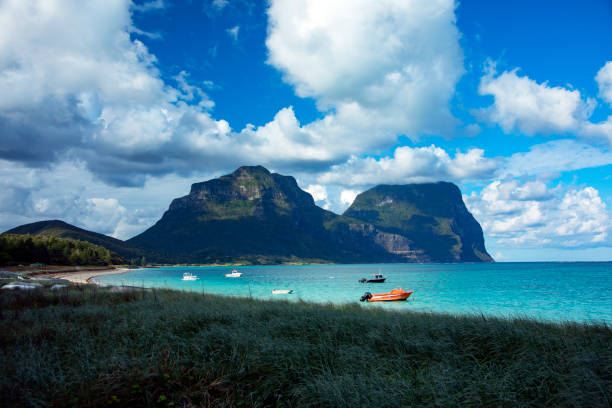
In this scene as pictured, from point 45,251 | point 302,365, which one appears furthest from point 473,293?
point 45,251

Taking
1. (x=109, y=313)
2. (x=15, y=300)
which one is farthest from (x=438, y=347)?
(x=15, y=300)

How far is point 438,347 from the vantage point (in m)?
8.95

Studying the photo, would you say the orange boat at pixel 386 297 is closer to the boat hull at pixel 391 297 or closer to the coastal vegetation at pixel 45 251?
the boat hull at pixel 391 297

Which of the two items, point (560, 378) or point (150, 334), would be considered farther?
point (150, 334)

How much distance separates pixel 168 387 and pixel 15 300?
1680cm

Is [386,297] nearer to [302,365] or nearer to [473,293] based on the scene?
[473,293]

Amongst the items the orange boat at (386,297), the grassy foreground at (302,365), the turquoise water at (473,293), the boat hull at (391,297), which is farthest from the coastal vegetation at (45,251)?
the grassy foreground at (302,365)

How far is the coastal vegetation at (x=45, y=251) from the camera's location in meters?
99.0

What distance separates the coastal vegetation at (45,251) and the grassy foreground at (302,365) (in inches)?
4428

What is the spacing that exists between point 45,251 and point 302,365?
132 meters

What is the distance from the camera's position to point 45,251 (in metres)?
110

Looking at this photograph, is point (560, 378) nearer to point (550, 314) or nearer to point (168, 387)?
point (168, 387)

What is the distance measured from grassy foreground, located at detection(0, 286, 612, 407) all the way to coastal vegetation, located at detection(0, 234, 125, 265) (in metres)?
112

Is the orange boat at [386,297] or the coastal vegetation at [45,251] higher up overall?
the coastal vegetation at [45,251]
